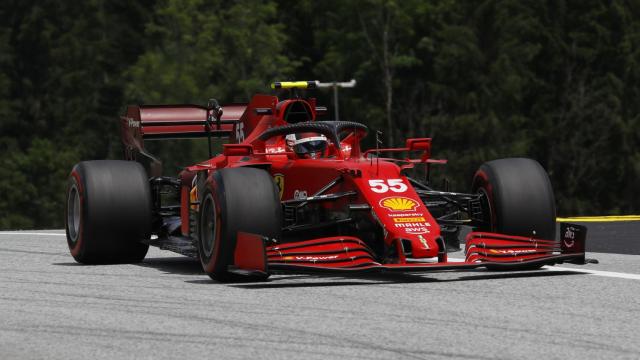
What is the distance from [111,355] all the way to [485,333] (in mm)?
2233

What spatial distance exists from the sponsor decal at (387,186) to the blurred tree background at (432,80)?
2087 inches

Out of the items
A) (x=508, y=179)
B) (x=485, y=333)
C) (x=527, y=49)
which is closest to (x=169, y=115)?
(x=508, y=179)

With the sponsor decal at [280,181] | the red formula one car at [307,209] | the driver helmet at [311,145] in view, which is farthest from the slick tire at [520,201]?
the sponsor decal at [280,181]

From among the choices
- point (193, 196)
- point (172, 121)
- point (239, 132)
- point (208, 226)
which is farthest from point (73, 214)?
point (208, 226)

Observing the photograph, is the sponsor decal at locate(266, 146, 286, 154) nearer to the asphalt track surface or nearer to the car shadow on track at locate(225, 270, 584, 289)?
the asphalt track surface

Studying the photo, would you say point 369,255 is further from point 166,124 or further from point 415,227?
point 166,124

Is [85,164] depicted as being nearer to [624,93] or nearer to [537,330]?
[537,330]

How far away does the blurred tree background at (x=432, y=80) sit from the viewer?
6725cm

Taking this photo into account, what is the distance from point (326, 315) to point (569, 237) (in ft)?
11.7

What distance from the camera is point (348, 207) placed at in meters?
12.1

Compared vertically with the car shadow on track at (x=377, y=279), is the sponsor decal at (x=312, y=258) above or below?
above

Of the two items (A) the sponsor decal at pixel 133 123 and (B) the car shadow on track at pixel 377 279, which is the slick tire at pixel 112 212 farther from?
(B) the car shadow on track at pixel 377 279

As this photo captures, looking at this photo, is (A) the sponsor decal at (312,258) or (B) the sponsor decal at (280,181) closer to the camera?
(A) the sponsor decal at (312,258)

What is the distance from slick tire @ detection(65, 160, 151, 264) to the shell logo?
3230 mm
